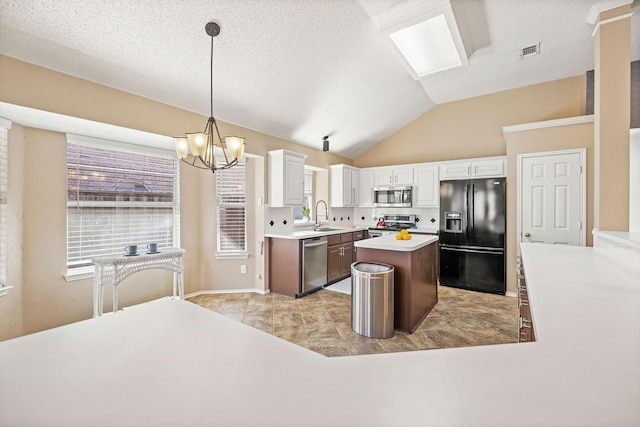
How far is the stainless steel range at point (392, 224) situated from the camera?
215 inches

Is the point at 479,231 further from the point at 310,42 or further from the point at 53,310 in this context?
the point at 53,310

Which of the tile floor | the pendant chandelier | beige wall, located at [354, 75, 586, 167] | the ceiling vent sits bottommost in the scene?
the tile floor

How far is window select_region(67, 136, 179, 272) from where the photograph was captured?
3066 mm

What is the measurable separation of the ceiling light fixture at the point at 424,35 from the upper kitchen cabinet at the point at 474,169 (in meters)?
1.86

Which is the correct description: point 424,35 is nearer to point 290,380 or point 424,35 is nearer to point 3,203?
point 290,380

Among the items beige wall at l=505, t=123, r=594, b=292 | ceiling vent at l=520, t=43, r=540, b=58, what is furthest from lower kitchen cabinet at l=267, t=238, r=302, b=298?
ceiling vent at l=520, t=43, r=540, b=58

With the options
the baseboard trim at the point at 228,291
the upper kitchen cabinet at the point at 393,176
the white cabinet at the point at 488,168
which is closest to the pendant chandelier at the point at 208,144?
the baseboard trim at the point at 228,291

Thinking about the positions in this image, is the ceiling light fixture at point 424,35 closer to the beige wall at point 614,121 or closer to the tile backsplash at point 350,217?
the beige wall at point 614,121

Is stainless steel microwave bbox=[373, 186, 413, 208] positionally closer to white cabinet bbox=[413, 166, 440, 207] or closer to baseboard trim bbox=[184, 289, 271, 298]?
white cabinet bbox=[413, 166, 440, 207]

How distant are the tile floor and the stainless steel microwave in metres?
1.80

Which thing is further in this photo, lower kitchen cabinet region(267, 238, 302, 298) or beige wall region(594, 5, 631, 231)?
lower kitchen cabinet region(267, 238, 302, 298)

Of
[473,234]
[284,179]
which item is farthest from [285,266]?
[473,234]

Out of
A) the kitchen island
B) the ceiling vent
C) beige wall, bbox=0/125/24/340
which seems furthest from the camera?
the ceiling vent

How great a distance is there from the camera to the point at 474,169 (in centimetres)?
469
